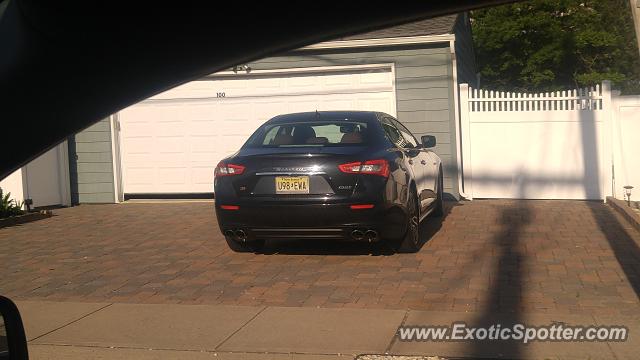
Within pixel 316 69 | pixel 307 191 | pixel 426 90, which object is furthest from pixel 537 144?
pixel 307 191

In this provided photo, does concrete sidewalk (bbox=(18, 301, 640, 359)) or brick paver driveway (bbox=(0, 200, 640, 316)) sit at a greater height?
brick paver driveway (bbox=(0, 200, 640, 316))

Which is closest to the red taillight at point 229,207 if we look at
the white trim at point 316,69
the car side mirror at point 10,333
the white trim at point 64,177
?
the white trim at point 316,69

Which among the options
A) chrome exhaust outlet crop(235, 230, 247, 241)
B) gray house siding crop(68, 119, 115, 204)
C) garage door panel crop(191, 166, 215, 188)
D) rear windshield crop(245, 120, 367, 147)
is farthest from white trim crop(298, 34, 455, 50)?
chrome exhaust outlet crop(235, 230, 247, 241)

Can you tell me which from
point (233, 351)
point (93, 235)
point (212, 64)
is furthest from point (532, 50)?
point (212, 64)

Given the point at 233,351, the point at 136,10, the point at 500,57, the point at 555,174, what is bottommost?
the point at 233,351

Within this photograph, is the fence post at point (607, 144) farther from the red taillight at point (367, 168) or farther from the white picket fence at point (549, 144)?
the red taillight at point (367, 168)

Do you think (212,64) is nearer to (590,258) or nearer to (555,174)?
(590,258)

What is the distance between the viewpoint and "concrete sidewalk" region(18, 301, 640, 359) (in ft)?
17.4

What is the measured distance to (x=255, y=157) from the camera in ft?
26.7

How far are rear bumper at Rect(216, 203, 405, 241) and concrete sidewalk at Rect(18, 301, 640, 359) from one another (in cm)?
155

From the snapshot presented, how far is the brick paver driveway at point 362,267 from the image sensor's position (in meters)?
6.70

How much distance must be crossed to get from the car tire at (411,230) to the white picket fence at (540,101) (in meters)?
4.54

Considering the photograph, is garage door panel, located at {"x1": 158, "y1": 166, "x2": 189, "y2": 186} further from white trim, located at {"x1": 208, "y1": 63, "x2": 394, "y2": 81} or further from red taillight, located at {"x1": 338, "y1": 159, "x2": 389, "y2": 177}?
red taillight, located at {"x1": 338, "y1": 159, "x2": 389, "y2": 177}

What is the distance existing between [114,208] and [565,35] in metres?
18.7
